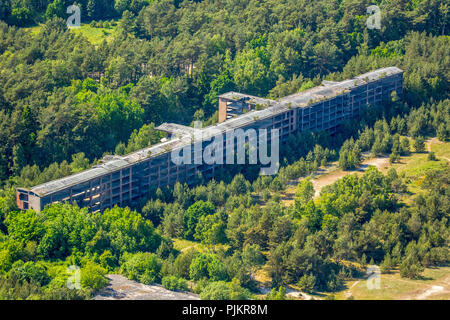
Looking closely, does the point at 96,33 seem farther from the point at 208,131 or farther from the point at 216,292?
the point at 216,292

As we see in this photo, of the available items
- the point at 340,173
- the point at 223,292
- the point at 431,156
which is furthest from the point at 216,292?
the point at 431,156

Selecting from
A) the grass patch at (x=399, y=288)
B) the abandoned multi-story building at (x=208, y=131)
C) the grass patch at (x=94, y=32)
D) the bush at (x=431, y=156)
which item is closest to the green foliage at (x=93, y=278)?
the abandoned multi-story building at (x=208, y=131)

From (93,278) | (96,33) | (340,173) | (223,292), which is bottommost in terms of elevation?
(223,292)

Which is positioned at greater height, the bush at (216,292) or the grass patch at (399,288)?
the bush at (216,292)

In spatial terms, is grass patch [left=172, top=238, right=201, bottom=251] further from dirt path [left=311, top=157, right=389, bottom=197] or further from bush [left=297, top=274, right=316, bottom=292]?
dirt path [left=311, top=157, right=389, bottom=197]

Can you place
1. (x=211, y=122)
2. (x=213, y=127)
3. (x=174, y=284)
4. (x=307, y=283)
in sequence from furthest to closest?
(x=211, y=122), (x=213, y=127), (x=307, y=283), (x=174, y=284)

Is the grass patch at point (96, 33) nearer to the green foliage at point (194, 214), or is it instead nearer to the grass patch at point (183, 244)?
the green foliage at point (194, 214)
